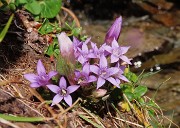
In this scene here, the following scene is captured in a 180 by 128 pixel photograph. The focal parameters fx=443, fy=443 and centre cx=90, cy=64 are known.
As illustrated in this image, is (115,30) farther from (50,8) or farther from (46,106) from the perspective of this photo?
(50,8)

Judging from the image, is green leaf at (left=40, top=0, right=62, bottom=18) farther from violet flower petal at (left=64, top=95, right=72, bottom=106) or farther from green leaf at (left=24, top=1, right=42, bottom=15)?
violet flower petal at (left=64, top=95, right=72, bottom=106)

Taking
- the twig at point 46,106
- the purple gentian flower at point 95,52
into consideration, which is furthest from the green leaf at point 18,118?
the purple gentian flower at point 95,52

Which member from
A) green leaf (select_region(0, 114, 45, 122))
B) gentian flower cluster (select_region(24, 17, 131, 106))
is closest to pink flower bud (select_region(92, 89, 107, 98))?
gentian flower cluster (select_region(24, 17, 131, 106))

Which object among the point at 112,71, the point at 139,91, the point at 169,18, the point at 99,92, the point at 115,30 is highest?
the point at 115,30

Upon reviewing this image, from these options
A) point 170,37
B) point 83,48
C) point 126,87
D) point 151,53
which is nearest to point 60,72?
point 83,48

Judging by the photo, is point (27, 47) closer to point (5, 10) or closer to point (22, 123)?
point (5, 10)

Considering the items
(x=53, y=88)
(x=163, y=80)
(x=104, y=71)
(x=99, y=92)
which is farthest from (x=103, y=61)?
(x=163, y=80)
